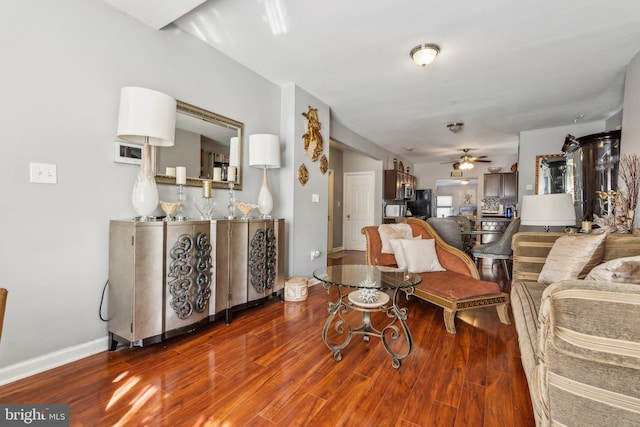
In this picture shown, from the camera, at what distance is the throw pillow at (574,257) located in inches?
75.6

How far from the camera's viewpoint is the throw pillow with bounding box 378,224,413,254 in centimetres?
337

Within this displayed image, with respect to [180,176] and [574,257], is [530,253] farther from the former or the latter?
[180,176]

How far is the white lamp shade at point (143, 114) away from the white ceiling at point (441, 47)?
717 mm

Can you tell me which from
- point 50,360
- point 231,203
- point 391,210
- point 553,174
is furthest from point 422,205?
point 50,360

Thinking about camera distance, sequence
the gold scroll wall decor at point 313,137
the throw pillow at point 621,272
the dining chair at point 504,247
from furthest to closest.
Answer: the dining chair at point 504,247 → the gold scroll wall decor at point 313,137 → the throw pillow at point 621,272

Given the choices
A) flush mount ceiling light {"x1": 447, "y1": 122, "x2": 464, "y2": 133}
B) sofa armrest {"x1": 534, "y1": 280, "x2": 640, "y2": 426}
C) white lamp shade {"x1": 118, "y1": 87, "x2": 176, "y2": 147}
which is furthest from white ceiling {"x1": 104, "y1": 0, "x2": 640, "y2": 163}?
sofa armrest {"x1": 534, "y1": 280, "x2": 640, "y2": 426}

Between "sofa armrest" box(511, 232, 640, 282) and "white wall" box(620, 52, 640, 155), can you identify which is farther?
"white wall" box(620, 52, 640, 155)

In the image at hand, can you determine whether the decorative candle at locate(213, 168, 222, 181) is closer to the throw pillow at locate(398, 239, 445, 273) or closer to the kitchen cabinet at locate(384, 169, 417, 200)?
the throw pillow at locate(398, 239, 445, 273)

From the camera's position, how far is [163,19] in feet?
7.38

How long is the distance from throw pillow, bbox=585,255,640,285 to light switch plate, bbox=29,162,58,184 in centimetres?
302

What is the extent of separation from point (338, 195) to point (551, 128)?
14.6ft

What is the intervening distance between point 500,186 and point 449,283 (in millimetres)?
6354

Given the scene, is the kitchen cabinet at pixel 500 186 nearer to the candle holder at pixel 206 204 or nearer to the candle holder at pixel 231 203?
the candle holder at pixel 231 203

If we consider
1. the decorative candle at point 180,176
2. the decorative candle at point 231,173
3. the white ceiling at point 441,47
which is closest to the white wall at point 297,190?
the white ceiling at point 441,47
